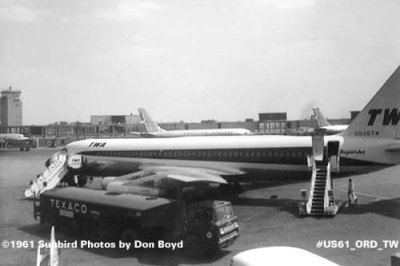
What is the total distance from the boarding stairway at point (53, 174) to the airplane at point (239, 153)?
0.13m

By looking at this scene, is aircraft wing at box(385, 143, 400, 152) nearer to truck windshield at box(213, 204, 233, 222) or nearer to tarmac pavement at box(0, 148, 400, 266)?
tarmac pavement at box(0, 148, 400, 266)

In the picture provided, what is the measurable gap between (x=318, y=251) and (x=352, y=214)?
24.8ft

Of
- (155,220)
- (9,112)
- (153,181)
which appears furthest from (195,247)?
(9,112)

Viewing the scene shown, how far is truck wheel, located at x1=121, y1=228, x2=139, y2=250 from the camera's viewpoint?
17266 millimetres

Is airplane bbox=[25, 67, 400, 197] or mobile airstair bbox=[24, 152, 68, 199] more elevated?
airplane bbox=[25, 67, 400, 197]

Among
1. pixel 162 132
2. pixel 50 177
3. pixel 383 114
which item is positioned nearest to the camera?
pixel 383 114

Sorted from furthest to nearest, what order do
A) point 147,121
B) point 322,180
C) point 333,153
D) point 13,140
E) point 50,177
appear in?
point 13,140, point 147,121, point 50,177, point 333,153, point 322,180

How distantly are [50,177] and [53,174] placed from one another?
0.46 m

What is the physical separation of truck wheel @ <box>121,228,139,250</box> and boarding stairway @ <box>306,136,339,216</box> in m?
10.8

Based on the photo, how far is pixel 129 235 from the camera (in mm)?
17406

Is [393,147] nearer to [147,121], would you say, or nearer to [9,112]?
[147,121]

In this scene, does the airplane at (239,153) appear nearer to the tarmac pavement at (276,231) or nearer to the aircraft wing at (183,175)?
the aircraft wing at (183,175)

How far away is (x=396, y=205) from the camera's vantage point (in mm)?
25750

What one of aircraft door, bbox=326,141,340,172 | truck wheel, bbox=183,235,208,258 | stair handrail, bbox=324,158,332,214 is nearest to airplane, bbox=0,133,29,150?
aircraft door, bbox=326,141,340,172
